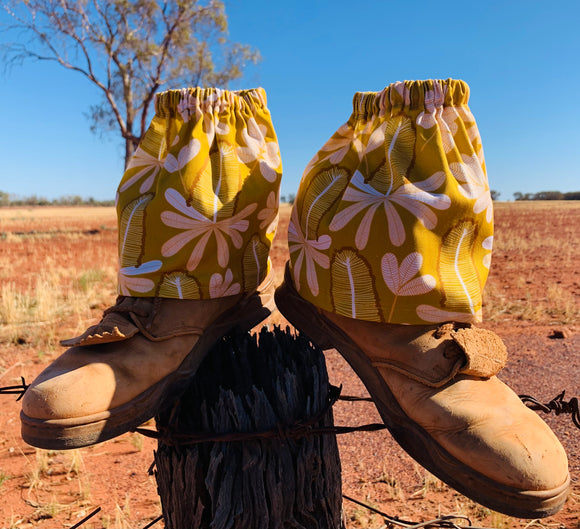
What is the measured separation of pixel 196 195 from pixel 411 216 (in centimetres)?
57

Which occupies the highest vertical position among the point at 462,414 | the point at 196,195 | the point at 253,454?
the point at 196,195

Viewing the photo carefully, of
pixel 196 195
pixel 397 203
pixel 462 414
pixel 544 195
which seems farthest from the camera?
pixel 544 195

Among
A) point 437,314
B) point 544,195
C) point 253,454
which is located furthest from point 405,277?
point 544,195

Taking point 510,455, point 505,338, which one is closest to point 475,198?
point 510,455

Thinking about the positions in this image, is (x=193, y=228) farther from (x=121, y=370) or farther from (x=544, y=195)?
(x=544, y=195)


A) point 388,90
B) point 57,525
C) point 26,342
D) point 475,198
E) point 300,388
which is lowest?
point 57,525

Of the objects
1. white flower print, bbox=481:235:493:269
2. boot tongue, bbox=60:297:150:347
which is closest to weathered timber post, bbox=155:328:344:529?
boot tongue, bbox=60:297:150:347

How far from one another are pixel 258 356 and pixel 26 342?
12.0 feet

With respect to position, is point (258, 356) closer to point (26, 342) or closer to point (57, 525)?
point (57, 525)

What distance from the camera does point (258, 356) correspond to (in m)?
1.30

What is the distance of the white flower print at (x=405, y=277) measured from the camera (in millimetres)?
1133

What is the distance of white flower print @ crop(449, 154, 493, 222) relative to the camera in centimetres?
115

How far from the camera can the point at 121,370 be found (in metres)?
1.14

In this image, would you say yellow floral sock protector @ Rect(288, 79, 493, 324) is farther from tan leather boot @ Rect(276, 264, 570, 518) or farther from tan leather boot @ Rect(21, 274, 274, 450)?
tan leather boot @ Rect(21, 274, 274, 450)
